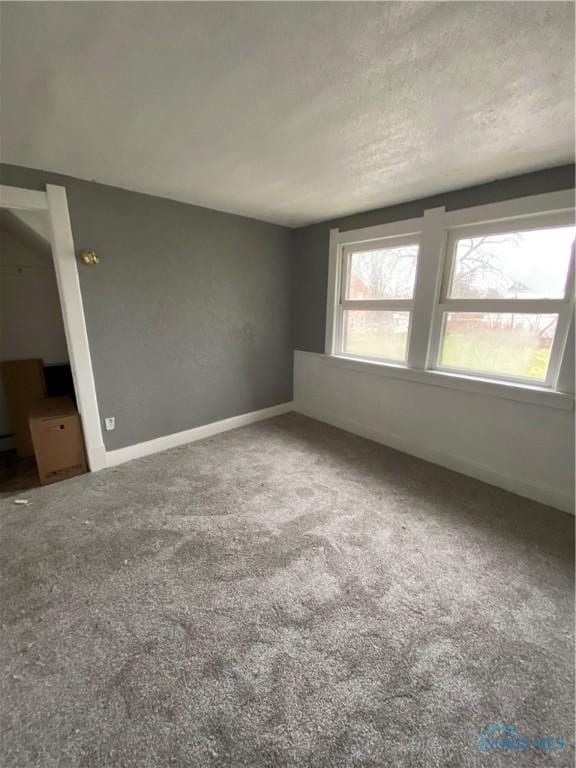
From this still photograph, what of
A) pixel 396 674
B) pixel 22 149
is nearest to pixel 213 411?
pixel 22 149

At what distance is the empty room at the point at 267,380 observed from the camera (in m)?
1.01

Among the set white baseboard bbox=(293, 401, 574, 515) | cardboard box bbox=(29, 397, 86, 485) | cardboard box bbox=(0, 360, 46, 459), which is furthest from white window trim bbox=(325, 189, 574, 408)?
cardboard box bbox=(0, 360, 46, 459)

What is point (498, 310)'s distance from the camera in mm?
2297

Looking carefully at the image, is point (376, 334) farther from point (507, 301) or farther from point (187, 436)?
Answer: point (187, 436)

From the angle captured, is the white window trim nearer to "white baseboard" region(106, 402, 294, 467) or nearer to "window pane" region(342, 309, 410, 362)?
"window pane" region(342, 309, 410, 362)

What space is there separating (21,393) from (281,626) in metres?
3.25

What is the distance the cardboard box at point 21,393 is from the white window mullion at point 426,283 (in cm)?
370

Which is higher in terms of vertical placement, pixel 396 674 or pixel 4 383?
pixel 4 383

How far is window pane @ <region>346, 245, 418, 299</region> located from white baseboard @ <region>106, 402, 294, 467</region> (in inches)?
67.2

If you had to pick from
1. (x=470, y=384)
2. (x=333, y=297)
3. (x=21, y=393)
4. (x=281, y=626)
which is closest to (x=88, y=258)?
(x=21, y=393)

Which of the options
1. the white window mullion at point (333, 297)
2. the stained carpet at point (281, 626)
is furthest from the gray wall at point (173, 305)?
the stained carpet at point (281, 626)

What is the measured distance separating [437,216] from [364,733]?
10.1 ft

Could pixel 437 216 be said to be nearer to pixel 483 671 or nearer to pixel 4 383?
pixel 483 671

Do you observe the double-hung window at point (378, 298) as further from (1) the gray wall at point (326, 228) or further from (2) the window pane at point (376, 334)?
(1) the gray wall at point (326, 228)
